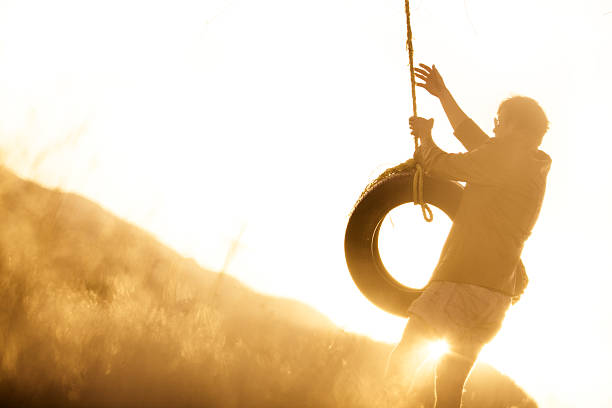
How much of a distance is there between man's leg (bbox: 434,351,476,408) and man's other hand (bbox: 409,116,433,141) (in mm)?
1268

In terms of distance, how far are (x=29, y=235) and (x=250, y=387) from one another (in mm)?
4063

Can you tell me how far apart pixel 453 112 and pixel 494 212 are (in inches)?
35.4

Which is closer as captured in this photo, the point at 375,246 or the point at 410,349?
the point at 410,349

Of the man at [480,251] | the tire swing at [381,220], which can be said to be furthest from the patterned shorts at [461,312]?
the tire swing at [381,220]

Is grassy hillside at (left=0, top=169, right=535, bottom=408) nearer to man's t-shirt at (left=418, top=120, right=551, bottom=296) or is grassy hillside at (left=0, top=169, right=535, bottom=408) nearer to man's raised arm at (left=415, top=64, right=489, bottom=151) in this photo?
man's t-shirt at (left=418, top=120, right=551, bottom=296)

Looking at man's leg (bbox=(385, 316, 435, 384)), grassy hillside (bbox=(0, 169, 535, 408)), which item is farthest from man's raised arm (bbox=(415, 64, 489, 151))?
grassy hillside (bbox=(0, 169, 535, 408))

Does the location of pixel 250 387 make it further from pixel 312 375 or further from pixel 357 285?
pixel 357 285

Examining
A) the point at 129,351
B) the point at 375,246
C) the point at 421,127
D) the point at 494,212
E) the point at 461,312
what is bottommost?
the point at 129,351

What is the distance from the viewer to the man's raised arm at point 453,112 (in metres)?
2.88

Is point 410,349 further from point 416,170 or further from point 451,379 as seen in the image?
point 416,170

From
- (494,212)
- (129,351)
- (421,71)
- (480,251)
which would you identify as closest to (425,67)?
(421,71)

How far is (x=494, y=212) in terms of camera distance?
238cm

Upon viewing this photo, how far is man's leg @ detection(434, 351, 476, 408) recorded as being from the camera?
237cm

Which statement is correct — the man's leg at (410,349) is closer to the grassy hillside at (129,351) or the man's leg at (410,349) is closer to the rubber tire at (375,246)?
the grassy hillside at (129,351)
